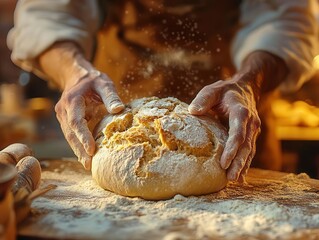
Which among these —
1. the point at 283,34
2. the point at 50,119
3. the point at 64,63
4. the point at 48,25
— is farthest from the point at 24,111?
the point at 283,34

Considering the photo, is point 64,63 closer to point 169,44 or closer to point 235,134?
point 169,44

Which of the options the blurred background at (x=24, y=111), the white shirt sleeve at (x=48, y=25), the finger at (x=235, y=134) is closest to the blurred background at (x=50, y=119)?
the blurred background at (x=24, y=111)

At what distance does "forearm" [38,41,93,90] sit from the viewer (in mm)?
2266

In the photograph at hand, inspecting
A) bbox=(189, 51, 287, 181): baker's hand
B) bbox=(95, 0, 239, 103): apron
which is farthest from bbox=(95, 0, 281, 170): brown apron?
bbox=(189, 51, 287, 181): baker's hand

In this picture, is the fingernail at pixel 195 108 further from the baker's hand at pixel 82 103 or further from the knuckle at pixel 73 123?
the knuckle at pixel 73 123

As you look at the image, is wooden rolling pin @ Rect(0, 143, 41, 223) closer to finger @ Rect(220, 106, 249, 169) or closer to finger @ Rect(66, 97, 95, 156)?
finger @ Rect(66, 97, 95, 156)

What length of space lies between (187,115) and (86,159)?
0.43 metres

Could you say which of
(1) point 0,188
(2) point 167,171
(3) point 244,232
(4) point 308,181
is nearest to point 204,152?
(2) point 167,171

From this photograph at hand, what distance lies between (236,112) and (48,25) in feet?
3.90

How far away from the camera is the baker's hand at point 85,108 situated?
1879 millimetres

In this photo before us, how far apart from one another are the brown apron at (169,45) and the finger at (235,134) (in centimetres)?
83

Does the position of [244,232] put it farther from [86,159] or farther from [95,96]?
[95,96]

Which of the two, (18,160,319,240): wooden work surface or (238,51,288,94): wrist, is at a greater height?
(238,51,288,94): wrist

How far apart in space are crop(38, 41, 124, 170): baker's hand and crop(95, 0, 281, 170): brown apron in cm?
40
